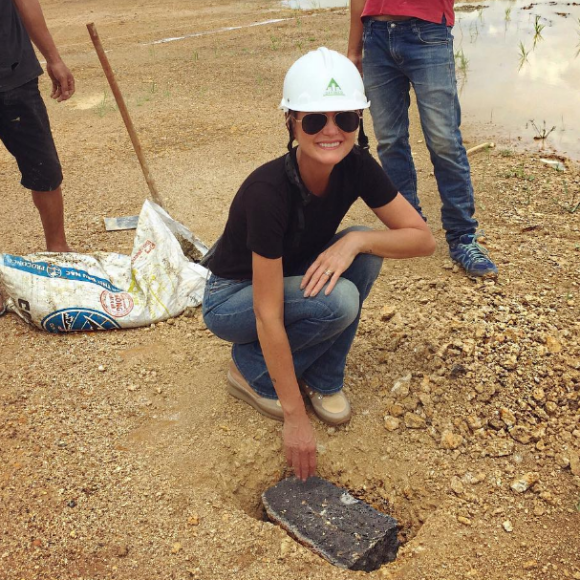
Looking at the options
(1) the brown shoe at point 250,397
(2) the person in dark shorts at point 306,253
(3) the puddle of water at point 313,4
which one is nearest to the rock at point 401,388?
(2) the person in dark shorts at point 306,253

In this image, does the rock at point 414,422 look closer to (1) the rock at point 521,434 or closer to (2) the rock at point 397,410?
(2) the rock at point 397,410

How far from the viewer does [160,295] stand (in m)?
2.90

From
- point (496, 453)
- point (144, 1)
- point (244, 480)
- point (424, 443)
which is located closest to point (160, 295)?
point (244, 480)

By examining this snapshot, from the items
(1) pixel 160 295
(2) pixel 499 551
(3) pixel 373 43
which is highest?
(3) pixel 373 43

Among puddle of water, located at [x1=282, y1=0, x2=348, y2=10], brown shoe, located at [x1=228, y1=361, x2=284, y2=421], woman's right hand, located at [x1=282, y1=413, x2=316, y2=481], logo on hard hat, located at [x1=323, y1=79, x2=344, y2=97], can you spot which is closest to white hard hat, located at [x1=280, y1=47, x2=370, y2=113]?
logo on hard hat, located at [x1=323, y1=79, x2=344, y2=97]

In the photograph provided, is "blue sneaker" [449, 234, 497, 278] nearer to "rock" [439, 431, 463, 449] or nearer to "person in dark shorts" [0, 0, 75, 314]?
"rock" [439, 431, 463, 449]

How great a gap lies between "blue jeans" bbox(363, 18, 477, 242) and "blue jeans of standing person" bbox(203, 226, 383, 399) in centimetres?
98

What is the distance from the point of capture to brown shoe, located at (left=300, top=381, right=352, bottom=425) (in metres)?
2.30

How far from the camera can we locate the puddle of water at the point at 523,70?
16.3ft

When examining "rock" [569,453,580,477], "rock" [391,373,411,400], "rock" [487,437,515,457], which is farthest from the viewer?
"rock" [391,373,411,400]

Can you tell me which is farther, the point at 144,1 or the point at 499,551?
the point at 144,1

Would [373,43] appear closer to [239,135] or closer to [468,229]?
[468,229]

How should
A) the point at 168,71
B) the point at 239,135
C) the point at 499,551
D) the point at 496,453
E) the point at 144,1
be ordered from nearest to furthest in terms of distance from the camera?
the point at 499,551
the point at 496,453
the point at 239,135
the point at 168,71
the point at 144,1

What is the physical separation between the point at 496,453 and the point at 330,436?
0.57 metres
